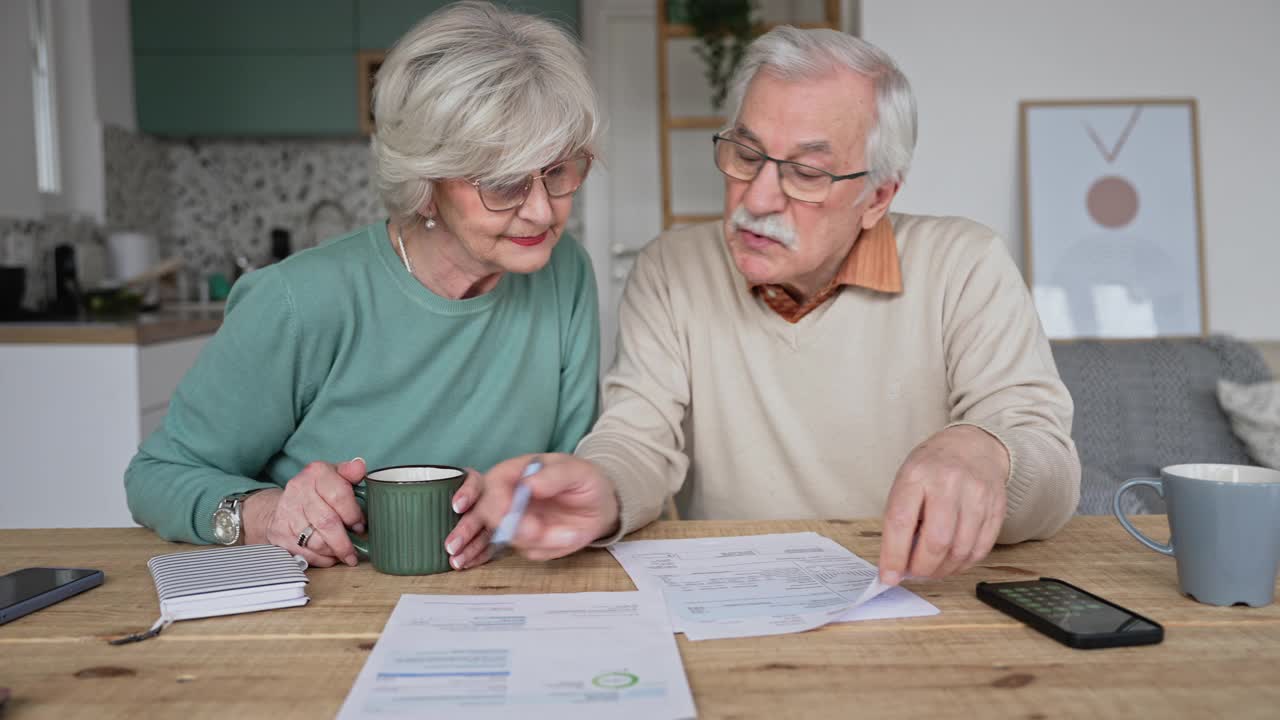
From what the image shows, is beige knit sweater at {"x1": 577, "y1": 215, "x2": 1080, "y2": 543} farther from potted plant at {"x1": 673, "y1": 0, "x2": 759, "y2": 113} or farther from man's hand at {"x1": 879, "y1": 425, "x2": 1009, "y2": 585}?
potted plant at {"x1": 673, "y1": 0, "x2": 759, "y2": 113}

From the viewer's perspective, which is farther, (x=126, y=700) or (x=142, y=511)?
(x=142, y=511)

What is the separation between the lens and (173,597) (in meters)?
0.89

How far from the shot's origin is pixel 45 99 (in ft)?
11.9

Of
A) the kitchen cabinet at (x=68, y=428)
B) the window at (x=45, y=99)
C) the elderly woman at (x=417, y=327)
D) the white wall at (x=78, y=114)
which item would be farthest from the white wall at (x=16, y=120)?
the elderly woman at (x=417, y=327)

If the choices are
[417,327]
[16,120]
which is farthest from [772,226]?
[16,120]

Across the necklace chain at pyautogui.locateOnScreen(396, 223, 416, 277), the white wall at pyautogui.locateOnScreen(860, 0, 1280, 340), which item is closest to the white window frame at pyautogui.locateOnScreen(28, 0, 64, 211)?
the necklace chain at pyautogui.locateOnScreen(396, 223, 416, 277)

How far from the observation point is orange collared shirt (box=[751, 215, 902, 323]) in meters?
1.51

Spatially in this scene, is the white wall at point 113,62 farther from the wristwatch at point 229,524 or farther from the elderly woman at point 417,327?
the wristwatch at point 229,524

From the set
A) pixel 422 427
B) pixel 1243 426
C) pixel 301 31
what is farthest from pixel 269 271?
pixel 301 31

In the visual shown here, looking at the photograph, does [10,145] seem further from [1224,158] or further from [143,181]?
[1224,158]

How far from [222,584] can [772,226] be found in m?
0.84

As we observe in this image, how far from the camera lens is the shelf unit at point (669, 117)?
4.04 m

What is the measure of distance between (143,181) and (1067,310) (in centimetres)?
367

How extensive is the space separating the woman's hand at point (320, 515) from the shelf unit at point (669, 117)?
3195 millimetres
